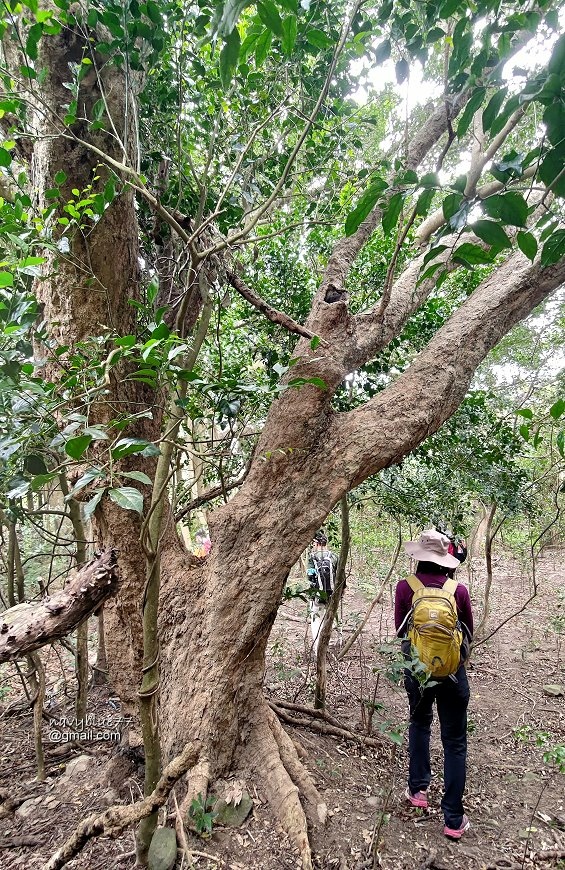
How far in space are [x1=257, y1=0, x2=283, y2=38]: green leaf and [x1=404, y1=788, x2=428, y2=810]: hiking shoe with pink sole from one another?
371 cm

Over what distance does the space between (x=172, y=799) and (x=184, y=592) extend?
3.22ft

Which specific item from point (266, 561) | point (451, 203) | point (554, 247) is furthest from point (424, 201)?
point (266, 561)

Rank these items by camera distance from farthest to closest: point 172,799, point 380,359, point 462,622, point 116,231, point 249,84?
point 380,359 → point 462,622 → point 116,231 → point 249,84 → point 172,799

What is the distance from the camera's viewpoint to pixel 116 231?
2680 millimetres

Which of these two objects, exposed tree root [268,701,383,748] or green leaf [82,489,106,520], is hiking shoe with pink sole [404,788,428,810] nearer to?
exposed tree root [268,701,383,748]

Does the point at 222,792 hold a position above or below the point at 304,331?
below

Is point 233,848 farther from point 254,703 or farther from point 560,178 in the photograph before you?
point 560,178

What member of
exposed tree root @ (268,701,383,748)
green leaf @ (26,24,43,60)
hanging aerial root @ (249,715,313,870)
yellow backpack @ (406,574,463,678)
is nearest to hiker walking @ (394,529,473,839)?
yellow backpack @ (406,574,463,678)

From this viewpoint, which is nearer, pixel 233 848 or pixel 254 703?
pixel 233 848

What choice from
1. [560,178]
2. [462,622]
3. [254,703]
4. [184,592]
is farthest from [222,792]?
[560,178]

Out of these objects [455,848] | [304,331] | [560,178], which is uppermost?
[304,331]

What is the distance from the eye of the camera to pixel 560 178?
2.83 ft

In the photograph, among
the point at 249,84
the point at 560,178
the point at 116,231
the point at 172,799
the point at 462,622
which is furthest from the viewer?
the point at 462,622

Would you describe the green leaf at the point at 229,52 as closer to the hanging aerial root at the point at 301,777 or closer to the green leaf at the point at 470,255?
the green leaf at the point at 470,255
